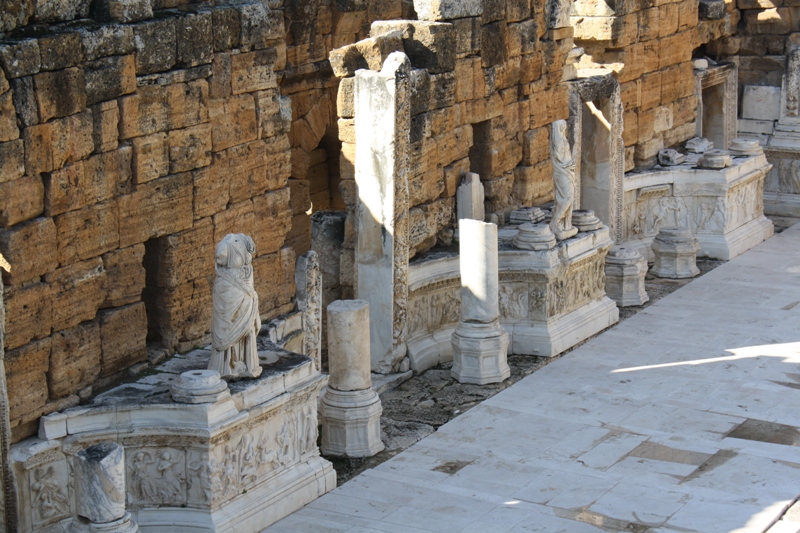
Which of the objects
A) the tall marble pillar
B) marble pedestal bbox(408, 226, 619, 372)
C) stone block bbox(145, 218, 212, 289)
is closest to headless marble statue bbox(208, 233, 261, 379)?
stone block bbox(145, 218, 212, 289)

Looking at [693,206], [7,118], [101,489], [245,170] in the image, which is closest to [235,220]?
[245,170]

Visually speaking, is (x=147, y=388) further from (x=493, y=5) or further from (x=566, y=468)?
(x=493, y=5)

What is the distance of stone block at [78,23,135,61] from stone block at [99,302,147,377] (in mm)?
1841

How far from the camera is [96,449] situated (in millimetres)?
8750

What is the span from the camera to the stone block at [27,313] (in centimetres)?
922

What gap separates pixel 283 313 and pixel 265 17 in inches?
97.0

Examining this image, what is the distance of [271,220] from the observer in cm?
1169

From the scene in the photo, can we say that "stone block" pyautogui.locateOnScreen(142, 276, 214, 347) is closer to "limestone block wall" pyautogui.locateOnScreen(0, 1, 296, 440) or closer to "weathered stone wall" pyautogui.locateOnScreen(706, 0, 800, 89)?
"limestone block wall" pyautogui.locateOnScreen(0, 1, 296, 440)

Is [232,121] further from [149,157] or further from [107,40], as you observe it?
[107,40]

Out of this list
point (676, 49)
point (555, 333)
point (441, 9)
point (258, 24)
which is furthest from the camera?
point (676, 49)

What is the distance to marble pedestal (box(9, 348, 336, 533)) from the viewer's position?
30.7 feet

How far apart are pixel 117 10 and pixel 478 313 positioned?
4.69m

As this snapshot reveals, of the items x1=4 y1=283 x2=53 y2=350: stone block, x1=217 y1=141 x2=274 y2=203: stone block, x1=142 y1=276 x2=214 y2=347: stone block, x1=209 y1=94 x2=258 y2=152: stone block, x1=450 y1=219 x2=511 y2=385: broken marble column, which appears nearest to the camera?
x1=4 y1=283 x2=53 y2=350: stone block

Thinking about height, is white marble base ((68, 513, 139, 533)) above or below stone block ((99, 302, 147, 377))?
below
